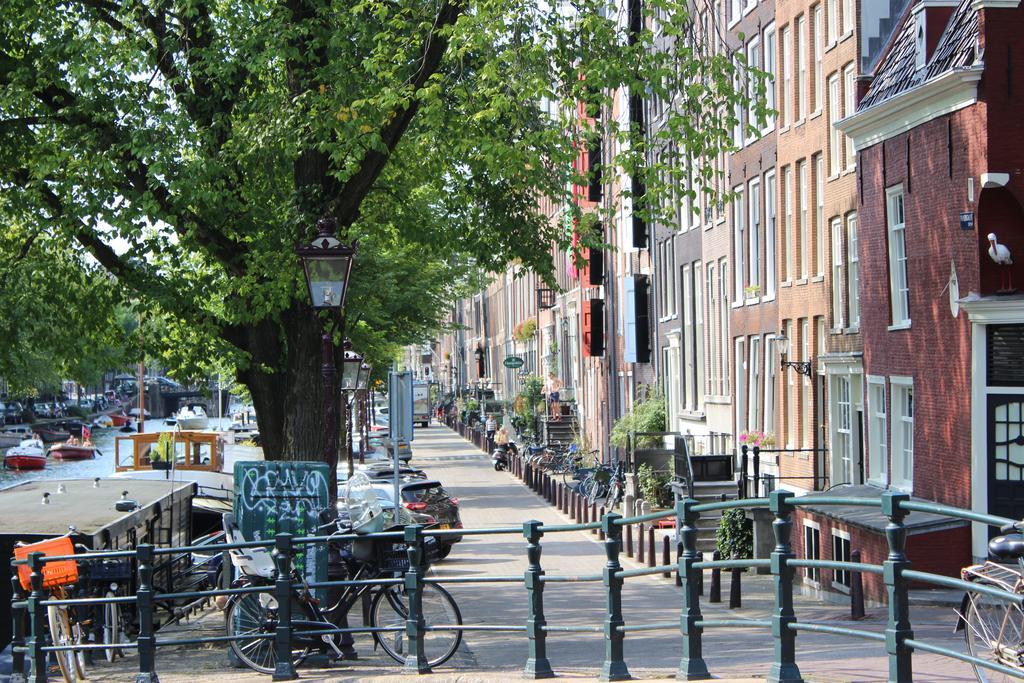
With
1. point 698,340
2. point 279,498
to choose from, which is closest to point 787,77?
point 698,340

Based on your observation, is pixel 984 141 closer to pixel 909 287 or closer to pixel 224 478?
pixel 909 287

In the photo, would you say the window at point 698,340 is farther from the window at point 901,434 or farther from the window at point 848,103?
the window at point 901,434

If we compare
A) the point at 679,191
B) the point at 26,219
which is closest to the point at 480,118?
the point at 679,191

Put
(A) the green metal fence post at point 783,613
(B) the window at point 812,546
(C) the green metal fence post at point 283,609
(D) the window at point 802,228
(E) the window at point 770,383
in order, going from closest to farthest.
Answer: (A) the green metal fence post at point 783,613 → (C) the green metal fence post at point 283,609 → (B) the window at point 812,546 → (D) the window at point 802,228 → (E) the window at point 770,383

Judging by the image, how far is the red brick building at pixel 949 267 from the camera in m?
19.7

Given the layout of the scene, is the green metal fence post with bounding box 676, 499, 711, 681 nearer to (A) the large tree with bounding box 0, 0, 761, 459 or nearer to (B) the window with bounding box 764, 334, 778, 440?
(A) the large tree with bounding box 0, 0, 761, 459

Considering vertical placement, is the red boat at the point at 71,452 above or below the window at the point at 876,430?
below

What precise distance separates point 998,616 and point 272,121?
1117cm

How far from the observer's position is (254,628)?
13422mm

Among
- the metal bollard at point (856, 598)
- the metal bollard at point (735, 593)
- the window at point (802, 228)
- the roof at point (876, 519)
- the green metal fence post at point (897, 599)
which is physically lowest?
the metal bollard at point (735, 593)

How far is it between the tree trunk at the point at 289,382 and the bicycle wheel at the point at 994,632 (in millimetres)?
10121

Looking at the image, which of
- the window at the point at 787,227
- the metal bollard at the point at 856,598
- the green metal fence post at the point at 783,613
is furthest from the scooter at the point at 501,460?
the green metal fence post at the point at 783,613

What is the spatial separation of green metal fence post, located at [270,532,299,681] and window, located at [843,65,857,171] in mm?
17506

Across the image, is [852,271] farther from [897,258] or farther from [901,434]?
[901,434]
